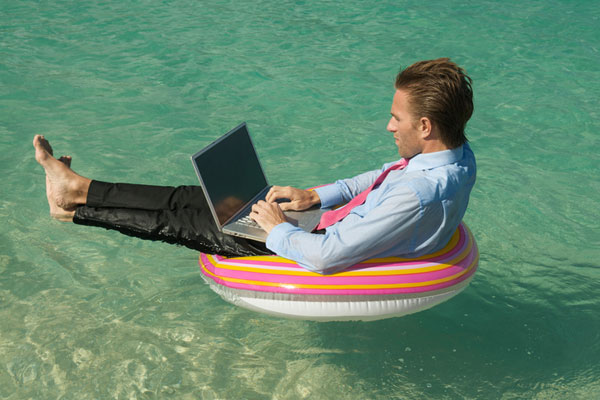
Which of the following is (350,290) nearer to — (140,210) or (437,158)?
(437,158)

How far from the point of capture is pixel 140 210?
338 cm

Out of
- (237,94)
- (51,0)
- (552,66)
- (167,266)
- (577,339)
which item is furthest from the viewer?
(51,0)

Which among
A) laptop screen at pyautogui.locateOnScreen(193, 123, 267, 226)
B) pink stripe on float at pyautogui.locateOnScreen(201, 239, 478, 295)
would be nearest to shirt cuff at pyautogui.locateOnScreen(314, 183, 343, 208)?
laptop screen at pyautogui.locateOnScreen(193, 123, 267, 226)

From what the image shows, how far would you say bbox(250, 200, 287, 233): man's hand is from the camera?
9.86ft

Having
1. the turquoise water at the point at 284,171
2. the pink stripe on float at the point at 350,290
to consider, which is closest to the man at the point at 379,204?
the pink stripe on float at the point at 350,290

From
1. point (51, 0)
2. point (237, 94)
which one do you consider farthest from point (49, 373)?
point (51, 0)

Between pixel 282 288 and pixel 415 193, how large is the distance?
819mm

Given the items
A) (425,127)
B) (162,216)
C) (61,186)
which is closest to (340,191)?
(425,127)

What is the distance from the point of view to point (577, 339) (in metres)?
Answer: 3.52

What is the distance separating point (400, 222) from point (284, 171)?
114 inches

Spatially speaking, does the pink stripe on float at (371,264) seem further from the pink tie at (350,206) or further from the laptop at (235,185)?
the pink tie at (350,206)

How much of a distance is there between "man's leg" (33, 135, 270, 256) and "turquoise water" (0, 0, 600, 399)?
59 centimetres

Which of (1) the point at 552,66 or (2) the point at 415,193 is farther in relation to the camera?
(1) the point at 552,66

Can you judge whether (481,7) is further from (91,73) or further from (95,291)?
(95,291)
